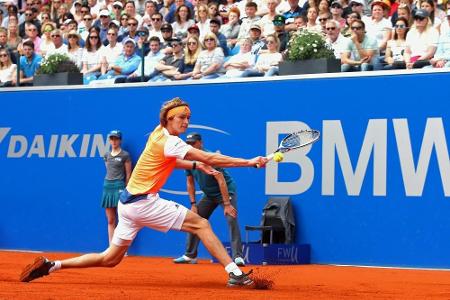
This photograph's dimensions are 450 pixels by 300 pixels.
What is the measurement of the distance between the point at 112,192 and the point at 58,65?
2767 mm

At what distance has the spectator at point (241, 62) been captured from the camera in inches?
698

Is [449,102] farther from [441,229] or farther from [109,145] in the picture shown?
[109,145]

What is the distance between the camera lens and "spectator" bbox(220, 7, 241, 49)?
1929cm

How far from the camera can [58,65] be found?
19.7 metres

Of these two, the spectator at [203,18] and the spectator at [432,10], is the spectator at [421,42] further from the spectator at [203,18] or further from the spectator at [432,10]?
the spectator at [203,18]

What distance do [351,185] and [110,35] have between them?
6560 mm

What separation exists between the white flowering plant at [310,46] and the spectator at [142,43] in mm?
3324

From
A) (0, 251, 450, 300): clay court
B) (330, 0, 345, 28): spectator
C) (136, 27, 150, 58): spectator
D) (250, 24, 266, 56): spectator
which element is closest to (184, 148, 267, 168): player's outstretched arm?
(0, 251, 450, 300): clay court

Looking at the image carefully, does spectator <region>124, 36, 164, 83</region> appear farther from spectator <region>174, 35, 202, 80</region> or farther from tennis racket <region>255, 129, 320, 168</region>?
tennis racket <region>255, 129, 320, 168</region>

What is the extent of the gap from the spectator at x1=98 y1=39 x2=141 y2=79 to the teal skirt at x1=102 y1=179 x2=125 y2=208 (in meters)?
2.02

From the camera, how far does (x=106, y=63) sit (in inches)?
784

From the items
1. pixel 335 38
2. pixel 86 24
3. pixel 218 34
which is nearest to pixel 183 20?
pixel 218 34

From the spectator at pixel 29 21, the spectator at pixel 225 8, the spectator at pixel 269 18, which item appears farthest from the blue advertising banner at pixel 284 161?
the spectator at pixel 29 21

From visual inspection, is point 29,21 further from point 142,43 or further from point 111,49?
point 142,43
